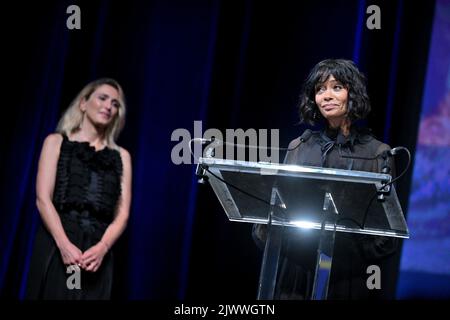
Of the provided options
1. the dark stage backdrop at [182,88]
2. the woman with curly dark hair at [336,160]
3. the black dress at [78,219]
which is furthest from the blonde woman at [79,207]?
the woman with curly dark hair at [336,160]

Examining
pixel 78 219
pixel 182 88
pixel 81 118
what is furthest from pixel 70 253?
→ pixel 182 88

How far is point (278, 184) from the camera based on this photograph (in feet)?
5.44

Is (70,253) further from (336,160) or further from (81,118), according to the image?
(336,160)

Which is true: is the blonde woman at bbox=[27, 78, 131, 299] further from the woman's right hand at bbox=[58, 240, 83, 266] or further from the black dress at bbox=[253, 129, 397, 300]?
the black dress at bbox=[253, 129, 397, 300]

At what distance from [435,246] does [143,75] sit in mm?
1909

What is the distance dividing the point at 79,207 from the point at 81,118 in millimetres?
512

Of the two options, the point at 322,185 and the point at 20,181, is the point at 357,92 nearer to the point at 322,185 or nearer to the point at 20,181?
the point at 322,185

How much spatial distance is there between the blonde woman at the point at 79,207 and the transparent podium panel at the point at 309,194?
1387 millimetres

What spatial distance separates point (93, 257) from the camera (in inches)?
118

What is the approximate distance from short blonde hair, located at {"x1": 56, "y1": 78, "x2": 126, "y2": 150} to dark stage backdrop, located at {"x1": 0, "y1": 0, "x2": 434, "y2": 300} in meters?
→ 0.52

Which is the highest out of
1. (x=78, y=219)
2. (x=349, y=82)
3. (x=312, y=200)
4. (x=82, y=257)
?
(x=349, y=82)

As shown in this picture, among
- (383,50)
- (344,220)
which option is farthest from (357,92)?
(383,50)

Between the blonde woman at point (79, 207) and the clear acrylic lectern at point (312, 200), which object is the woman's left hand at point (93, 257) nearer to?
the blonde woman at point (79, 207)

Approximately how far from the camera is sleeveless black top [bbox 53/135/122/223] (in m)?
3.07
